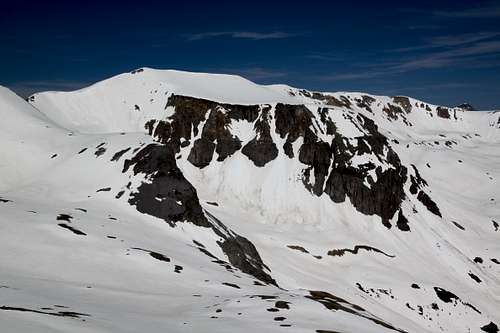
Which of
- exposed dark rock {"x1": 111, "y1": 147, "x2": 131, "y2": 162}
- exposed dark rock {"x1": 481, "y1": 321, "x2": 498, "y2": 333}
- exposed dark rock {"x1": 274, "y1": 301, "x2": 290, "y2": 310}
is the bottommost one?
exposed dark rock {"x1": 481, "y1": 321, "x2": 498, "y2": 333}

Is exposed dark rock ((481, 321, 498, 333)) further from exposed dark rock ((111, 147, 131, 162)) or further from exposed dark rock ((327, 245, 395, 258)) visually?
exposed dark rock ((111, 147, 131, 162))

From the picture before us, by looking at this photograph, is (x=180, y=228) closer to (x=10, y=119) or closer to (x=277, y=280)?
(x=277, y=280)

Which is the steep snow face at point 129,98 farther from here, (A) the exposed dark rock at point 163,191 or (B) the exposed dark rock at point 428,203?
(A) the exposed dark rock at point 163,191

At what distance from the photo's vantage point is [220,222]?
267 feet

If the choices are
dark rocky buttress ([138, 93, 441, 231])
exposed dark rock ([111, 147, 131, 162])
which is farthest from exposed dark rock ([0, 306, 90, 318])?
dark rocky buttress ([138, 93, 441, 231])

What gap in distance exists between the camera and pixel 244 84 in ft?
543

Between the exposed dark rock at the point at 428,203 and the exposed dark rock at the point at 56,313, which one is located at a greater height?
the exposed dark rock at the point at 428,203

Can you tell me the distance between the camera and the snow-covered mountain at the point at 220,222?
32188mm

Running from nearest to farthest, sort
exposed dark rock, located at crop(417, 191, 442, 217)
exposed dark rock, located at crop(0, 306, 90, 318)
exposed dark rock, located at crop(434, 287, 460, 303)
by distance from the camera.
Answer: exposed dark rock, located at crop(0, 306, 90, 318) < exposed dark rock, located at crop(434, 287, 460, 303) < exposed dark rock, located at crop(417, 191, 442, 217)

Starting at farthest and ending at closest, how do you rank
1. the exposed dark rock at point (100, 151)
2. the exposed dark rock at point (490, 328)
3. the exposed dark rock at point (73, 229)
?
the exposed dark rock at point (490, 328) < the exposed dark rock at point (100, 151) < the exposed dark rock at point (73, 229)

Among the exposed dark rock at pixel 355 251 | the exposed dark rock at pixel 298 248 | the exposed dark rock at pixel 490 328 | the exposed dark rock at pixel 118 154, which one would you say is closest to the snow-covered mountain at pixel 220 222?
the exposed dark rock at pixel 355 251

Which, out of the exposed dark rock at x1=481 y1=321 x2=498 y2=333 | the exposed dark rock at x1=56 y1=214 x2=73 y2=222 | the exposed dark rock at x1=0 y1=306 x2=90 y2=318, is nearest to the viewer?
the exposed dark rock at x1=0 y1=306 x2=90 y2=318

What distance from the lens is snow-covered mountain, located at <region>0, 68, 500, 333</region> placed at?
3219cm

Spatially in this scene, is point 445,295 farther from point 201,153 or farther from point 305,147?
point 201,153
